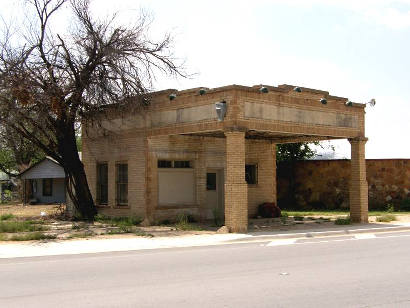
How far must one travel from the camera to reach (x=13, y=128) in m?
23.7

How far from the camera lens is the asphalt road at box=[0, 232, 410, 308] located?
8.74 meters

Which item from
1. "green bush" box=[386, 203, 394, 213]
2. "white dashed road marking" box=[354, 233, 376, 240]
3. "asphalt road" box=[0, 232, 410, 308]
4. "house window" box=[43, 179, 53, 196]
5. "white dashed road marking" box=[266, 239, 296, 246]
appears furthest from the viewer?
"house window" box=[43, 179, 53, 196]

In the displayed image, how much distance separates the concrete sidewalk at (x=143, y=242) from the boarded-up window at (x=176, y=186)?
5062mm

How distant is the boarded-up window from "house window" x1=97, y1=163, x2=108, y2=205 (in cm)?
327

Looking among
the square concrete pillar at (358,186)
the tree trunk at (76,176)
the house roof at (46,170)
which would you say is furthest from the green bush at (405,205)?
the house roof at (46,170)

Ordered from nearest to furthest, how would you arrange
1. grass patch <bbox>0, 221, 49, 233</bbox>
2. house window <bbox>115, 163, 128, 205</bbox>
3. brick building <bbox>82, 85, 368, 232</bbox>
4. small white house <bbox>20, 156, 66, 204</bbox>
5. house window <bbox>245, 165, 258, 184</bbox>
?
brick building <bbox>82, 85, 368, 232</bbox> < grass patch <bbox>0, 221, 49, 233</bbox> < house window <bbox>115, 163, 128, 205</bbox> < house window <bbox>245, 165, 258, 184</bbox> < small white house <bbox>20, 156, 66, 204</bbox>

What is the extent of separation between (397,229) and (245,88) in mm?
7817

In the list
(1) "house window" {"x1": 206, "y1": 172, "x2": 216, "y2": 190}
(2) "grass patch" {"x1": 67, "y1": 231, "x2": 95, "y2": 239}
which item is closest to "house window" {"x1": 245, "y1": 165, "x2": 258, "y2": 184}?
(1) "house window" {"x1": 206, "y1": 172, "x2": 216, "y2": 190}

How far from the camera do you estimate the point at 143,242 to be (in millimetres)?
17562

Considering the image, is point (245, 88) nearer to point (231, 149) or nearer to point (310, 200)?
point (231, 149)

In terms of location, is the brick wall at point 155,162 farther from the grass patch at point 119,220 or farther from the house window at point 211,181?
the house window at point 211,181

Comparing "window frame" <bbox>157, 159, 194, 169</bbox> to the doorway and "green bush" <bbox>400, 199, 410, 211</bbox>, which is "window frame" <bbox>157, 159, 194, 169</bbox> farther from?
"green bush" <bbox>400, 199, 410, 211</bbox>

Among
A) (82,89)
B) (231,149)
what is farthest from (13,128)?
(231,149)

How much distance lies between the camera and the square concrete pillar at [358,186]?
2458cm
